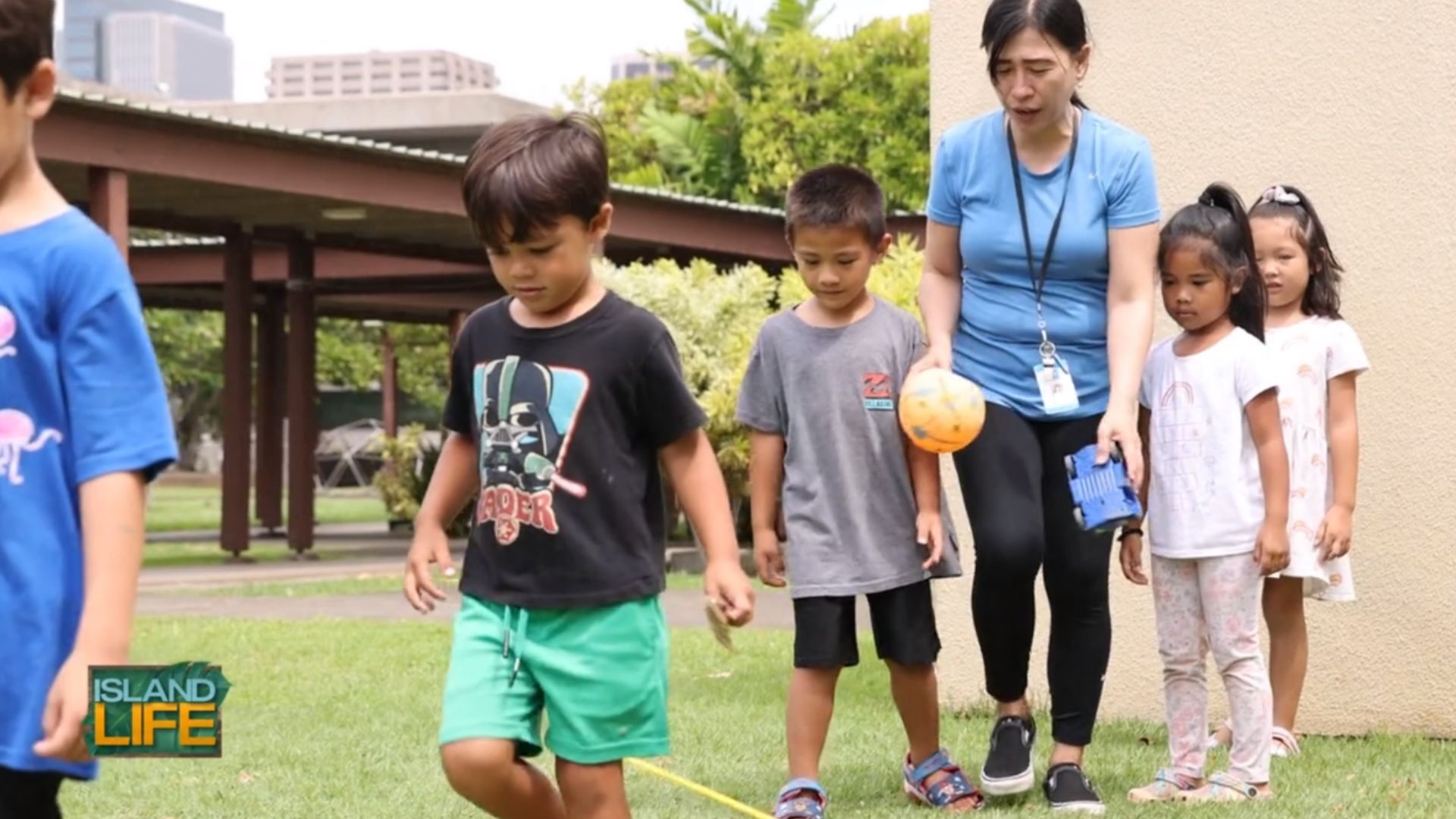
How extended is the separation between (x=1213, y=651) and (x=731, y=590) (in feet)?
6.63

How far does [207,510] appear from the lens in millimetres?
35969

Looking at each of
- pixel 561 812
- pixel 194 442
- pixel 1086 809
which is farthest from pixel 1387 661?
pixel 194 442

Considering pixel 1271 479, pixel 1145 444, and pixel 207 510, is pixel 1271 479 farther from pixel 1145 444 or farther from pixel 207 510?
pixel 207 510

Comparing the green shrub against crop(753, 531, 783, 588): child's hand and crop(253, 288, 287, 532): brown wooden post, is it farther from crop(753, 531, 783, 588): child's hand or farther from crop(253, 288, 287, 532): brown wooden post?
crop(753, 531, 783, 588): child's hand

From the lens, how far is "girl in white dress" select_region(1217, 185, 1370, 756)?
6.16 metres

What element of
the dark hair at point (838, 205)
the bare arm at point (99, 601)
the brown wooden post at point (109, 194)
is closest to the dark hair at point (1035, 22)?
the dark hair at point (838, 205)

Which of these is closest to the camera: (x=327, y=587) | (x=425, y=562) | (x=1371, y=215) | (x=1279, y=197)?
(x=425, y=562)

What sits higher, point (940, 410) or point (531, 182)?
point (531, 182)

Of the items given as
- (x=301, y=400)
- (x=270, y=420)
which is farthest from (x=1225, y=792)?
(x=270, y=420)

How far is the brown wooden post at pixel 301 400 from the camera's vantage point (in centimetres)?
1992

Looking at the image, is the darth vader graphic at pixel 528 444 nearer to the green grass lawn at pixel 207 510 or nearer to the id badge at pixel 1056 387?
the id badge at pixel 1056 387

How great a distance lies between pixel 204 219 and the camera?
66.2 ft

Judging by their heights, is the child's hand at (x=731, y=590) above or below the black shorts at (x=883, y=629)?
above

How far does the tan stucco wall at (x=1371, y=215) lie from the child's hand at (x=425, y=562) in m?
3.75
